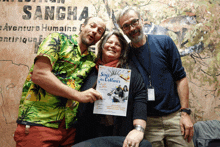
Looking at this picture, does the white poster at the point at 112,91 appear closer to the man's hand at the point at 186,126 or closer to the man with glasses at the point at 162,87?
the man with glasses at the point at 162,87

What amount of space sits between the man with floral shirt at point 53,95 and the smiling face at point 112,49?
174 mm

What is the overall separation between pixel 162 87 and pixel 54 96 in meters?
0.93

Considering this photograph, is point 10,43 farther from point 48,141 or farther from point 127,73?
point 127,73

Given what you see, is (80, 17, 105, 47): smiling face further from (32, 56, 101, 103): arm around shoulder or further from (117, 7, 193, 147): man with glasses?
(32, 56, 101, 103): arm around shoulder

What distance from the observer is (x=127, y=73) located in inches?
40.9

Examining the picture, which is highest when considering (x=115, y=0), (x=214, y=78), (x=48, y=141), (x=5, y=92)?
(x=115, y=0)

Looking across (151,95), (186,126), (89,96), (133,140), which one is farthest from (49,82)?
(186,126)

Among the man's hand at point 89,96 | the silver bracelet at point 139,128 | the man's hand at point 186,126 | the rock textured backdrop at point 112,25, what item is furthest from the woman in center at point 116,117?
the rock textured backdrop at point 112,25

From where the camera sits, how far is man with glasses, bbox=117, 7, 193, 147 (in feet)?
3.90

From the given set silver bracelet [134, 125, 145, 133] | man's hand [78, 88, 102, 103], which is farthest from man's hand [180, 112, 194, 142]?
man's hand [78, 88, 102, 103]

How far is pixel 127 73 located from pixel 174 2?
1258mm

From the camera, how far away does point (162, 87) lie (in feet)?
3.98

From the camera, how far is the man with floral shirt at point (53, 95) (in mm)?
973

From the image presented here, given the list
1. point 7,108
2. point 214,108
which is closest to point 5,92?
point 7,108
